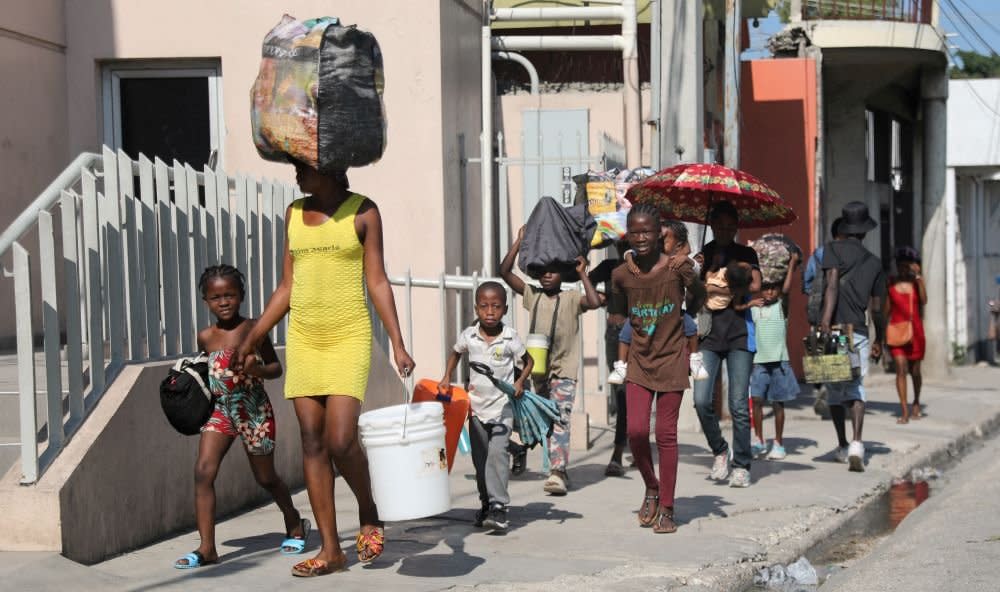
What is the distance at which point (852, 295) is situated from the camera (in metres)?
10.9

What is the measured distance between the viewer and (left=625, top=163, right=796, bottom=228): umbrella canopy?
9312 millimetres

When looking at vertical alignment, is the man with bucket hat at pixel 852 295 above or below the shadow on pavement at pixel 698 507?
above

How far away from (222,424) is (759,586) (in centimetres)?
278

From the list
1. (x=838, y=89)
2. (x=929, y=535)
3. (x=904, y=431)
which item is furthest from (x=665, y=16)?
(x=838, y=89)

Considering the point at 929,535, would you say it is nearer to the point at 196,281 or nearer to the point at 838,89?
the point at 196,281

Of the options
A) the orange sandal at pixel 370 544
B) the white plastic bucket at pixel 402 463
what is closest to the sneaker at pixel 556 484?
the orange sandal at pixel 370 544

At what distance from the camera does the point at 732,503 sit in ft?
29.8

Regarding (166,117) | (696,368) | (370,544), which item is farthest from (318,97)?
(166,117)

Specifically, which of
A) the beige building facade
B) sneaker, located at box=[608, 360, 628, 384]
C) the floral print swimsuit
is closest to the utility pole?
the beige building facade

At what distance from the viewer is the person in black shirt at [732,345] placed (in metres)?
9.59

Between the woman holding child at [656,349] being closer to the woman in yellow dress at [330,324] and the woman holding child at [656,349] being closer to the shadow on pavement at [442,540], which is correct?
the shadow on pavement at [442,540]

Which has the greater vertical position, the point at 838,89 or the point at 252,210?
the point at 838,89

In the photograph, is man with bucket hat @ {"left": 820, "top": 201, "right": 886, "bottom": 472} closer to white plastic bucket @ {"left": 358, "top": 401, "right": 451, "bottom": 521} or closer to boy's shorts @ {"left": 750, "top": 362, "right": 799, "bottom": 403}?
boy's shorts @ {"left": 750, "top": 362, "right": 799, "bottom": 403}

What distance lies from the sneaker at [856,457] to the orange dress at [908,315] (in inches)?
154
